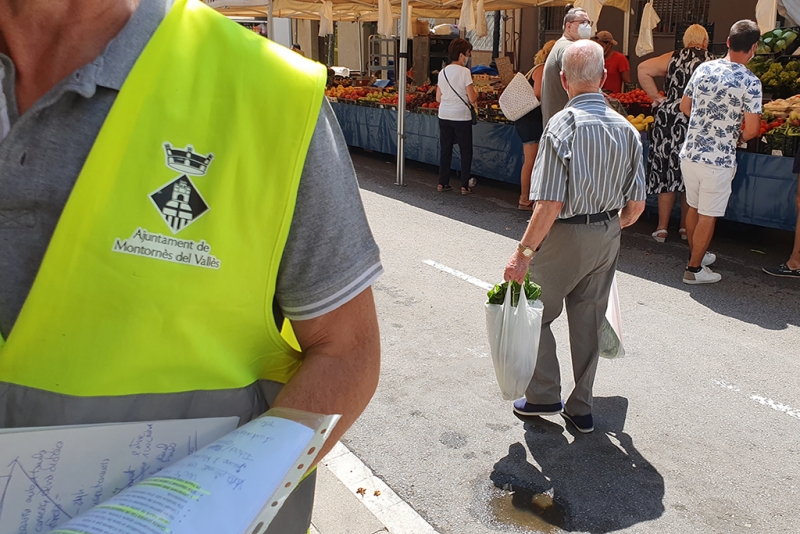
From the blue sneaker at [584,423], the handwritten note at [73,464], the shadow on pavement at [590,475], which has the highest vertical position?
the handwritten note at [73,464]

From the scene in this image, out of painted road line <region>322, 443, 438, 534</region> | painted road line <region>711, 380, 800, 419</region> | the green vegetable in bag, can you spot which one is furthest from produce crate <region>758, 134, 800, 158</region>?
painted road line <region>322, 443, 438, 534</region>

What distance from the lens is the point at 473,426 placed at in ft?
12.9

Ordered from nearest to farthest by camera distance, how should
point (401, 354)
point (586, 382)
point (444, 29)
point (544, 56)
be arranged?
point (586, 382) < point (401, 354) < point (544, 56) < point (444, 29)

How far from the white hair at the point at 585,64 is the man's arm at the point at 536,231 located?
672 mm

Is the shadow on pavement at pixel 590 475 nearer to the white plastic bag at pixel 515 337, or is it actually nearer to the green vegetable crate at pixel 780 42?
the white plastic bag at pixel 515 337

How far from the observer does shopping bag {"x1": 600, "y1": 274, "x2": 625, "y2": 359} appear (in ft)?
13.1

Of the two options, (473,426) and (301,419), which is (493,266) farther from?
(301,419)

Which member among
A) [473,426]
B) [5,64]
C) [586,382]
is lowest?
[473,426]

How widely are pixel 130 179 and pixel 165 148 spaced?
0.06 meters

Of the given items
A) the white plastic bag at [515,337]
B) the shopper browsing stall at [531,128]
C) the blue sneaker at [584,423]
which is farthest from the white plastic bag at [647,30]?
the white plastic bag at [515,337]

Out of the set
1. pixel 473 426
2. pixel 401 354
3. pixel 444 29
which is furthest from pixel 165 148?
pixel 444 29

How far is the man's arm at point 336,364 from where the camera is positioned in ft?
3.51

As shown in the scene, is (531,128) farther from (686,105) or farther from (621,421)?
(621,421)

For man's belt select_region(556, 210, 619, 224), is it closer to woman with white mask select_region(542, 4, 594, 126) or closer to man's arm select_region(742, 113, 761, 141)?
man's arm select_region(742, 113, 761, 141)
